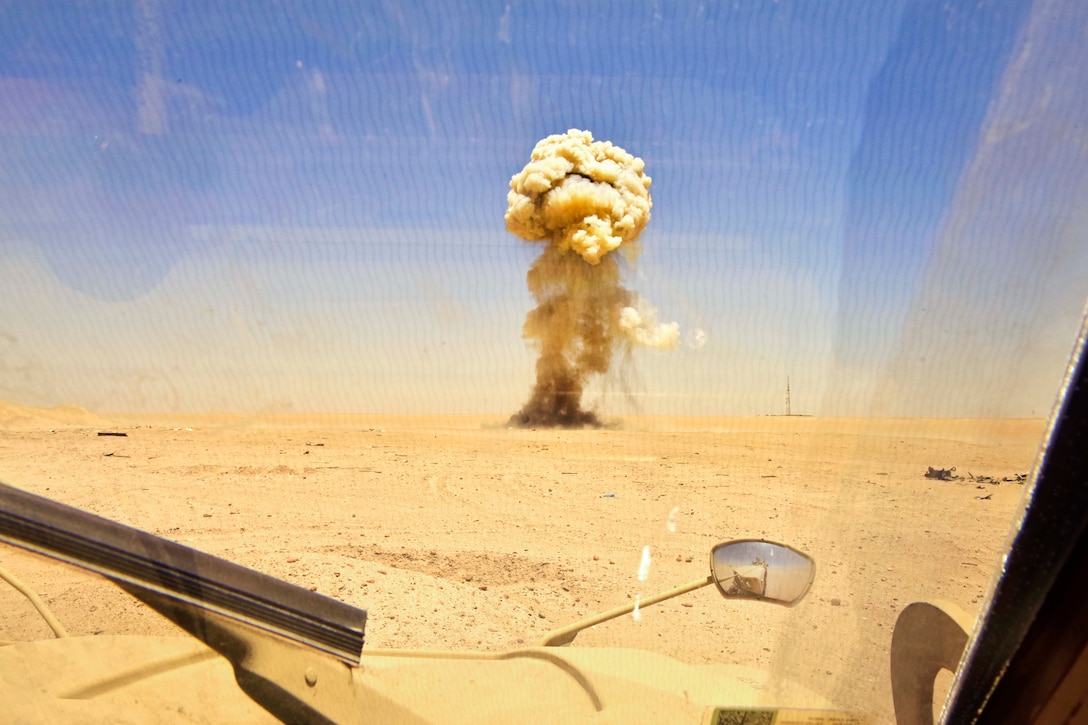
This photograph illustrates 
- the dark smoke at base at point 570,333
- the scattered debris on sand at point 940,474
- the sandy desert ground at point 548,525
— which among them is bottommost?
the sandy desert ground at point 548,525

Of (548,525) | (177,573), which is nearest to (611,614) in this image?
(177,573)

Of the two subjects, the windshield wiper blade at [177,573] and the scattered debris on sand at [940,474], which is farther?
the scattered debris on sand at [940,474]

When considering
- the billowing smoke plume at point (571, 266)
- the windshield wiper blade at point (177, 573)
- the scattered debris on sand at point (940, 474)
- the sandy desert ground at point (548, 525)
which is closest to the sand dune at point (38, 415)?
the sandy desert ground at point (548, 525)

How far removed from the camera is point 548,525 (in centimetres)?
962

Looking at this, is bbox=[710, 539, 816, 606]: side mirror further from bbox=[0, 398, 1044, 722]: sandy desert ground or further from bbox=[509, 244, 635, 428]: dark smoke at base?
bbox=[509, 244, 635, 428]: dark smoke at base

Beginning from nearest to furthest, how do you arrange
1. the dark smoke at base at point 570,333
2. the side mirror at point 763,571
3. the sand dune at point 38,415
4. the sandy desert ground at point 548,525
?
the side mirror at point 763,571 < the sandy desert ground at point 548,525 < the sand dune at point 38,415 < the dark smoke at base at point 570,333

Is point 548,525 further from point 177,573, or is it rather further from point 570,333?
point 570,333

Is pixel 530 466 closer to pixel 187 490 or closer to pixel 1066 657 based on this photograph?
pixel 187 490

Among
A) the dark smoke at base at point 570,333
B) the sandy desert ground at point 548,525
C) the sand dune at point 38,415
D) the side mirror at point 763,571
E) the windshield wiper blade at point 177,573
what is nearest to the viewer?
the windshield wiper blade at point 177,573

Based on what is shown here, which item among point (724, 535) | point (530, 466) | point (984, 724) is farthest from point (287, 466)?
point (984, 724)

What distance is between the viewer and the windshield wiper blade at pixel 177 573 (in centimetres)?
128

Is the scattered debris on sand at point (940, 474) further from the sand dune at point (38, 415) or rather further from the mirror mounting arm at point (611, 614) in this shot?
the sand dune at point (38, 415)

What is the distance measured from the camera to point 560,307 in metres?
36.1

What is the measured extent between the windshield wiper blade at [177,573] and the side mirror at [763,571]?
1.06 metres
